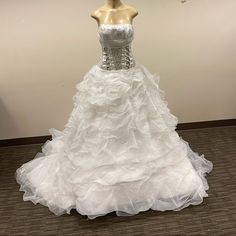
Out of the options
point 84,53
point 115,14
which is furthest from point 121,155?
point 84,53

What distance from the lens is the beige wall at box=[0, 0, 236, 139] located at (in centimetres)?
264

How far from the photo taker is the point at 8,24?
2627mm

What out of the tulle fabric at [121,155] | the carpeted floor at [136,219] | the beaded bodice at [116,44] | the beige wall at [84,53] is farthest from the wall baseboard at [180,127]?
the beaded bodice at [116,44]

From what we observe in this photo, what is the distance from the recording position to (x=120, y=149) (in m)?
2.05

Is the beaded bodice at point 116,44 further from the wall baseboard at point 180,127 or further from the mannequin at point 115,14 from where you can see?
the wall baseboard at point 180,127

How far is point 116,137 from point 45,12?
4.05 ft

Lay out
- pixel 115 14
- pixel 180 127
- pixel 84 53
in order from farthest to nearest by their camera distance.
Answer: pixel 180 127, pixel 84 53, pixel 115 14

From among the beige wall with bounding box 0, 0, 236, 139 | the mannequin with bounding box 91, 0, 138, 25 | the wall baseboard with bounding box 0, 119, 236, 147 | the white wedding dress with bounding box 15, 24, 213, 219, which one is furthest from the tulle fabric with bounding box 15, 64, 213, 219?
the wall baseboard with bounding box 0, 119, 236, 147

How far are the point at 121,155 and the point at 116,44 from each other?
0.66m

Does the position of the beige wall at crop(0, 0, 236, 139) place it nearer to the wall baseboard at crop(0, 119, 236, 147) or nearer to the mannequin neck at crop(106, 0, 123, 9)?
the wall baseboard at crop(0, 119, 236, 147)

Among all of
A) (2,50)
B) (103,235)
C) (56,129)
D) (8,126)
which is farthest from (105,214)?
(2,50)

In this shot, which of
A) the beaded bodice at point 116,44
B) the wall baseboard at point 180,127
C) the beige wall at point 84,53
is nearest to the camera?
the beaded bodice at point 116,44

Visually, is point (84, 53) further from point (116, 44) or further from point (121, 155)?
point (121, 155)

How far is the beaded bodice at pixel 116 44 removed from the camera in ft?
6.32
